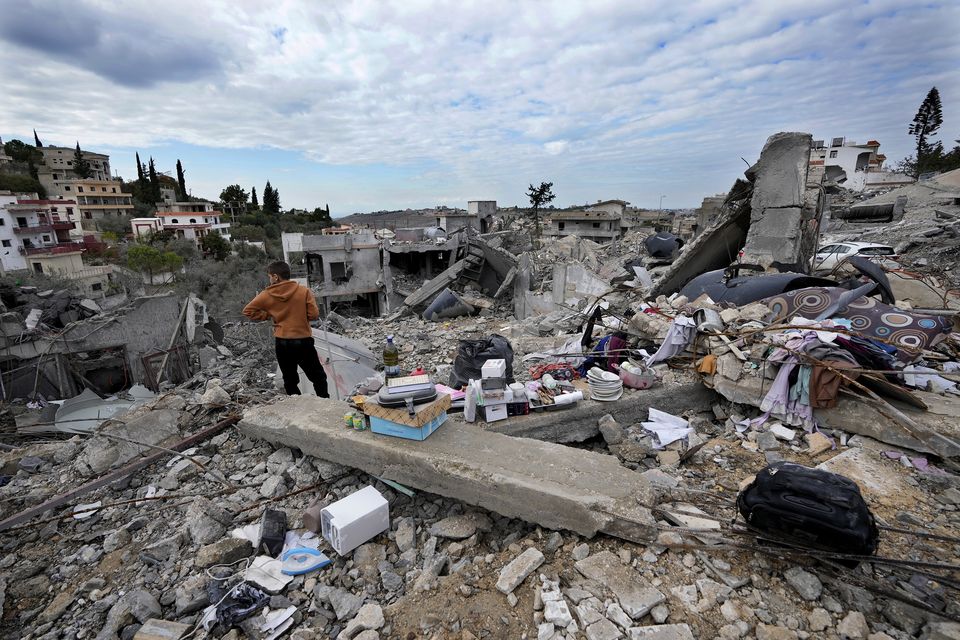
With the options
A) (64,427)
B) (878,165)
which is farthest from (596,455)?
(878,165)

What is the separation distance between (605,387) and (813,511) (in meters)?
1.84

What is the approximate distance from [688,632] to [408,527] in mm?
1535

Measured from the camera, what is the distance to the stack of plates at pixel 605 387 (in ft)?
12.1

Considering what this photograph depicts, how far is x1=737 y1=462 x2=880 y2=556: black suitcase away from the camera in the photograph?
1.89 meters

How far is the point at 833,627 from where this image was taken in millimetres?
1748

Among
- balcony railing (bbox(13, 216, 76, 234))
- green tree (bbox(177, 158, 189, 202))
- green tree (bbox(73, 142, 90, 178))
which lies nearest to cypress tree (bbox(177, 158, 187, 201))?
green tree (bbox(177, 158, 189, 202))

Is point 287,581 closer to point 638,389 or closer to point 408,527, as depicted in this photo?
point 408,527

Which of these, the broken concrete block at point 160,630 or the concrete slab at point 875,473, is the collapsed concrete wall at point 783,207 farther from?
the broken concrete block at point 160,630

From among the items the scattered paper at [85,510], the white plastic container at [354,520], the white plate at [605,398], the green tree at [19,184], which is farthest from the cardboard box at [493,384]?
the green tree at [19,184]

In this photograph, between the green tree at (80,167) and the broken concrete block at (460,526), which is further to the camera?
the green tree at (80,167)

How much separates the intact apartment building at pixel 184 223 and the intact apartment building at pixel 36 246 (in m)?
5.38

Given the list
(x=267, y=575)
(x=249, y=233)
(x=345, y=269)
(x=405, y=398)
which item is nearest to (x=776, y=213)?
(x=405, y=398)

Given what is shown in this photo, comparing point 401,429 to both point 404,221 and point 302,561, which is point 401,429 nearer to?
point 302,561

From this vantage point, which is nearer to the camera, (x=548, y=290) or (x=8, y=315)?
(x=8, y=315)
